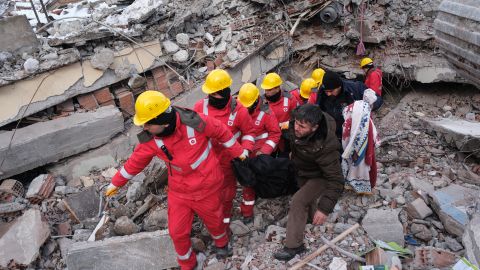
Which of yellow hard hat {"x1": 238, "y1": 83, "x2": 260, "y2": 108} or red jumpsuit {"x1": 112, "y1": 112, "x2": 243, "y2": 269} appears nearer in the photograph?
red jumpsuit {"x1": 112, "y1": 112, "x2": 243, "y2": 269}

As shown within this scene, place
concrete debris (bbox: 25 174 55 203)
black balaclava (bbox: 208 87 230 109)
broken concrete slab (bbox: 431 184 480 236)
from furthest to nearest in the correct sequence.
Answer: concrete debris (bbox: 25 174 55 203), black balaclava (bbox: 208 87 230 109), broken concrete slab (bbox: 431 184 480 236)

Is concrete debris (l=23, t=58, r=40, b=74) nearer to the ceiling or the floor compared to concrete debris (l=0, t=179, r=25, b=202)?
nearer to the ceiling

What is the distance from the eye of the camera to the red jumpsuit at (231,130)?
3590 mm

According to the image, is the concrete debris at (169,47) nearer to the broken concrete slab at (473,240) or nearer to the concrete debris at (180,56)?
the concrete debris at (180,56)

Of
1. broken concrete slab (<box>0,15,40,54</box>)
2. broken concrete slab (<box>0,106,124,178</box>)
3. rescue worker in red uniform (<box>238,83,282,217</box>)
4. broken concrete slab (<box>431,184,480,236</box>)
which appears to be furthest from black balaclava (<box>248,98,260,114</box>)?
broken concrete slab (<box>0,15,40,54</box>)

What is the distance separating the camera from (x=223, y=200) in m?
3.64

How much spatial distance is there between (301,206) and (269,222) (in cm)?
97

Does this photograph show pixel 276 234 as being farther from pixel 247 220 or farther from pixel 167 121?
pixel 167 121

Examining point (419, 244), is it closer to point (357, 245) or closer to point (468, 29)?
point (357, 245)

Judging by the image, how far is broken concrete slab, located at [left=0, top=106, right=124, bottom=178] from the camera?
14.7ft

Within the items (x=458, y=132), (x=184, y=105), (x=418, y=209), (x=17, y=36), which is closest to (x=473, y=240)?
(x=418, y=209)

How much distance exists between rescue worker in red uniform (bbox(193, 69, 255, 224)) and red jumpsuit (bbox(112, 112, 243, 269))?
355 millimetres

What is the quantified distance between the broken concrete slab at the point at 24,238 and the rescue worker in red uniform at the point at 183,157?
127 centimetres

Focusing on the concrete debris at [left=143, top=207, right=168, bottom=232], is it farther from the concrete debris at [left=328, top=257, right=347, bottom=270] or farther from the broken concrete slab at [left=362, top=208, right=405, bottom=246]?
the broken concrete slab at [left=362, top=208, right=405, bottom=246]
